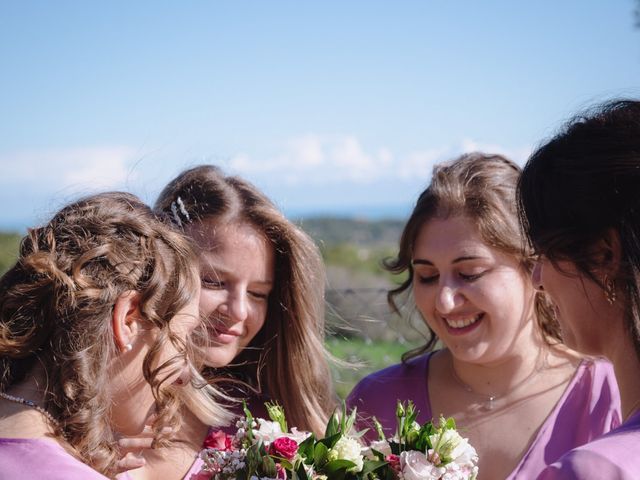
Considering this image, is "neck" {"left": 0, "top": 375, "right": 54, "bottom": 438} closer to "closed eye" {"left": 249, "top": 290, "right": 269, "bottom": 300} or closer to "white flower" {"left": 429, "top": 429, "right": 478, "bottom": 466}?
"white flower" {"left": 429, "top": 429, "right": 478, "bottom": 466}

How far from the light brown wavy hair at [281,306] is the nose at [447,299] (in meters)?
0.65

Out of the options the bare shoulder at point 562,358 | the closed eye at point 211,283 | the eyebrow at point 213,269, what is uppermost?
the eyebrow at point 213,269

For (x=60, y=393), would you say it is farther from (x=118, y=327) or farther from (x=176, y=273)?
(x=176, y=273)

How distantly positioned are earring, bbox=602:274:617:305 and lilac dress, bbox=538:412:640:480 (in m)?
0.40

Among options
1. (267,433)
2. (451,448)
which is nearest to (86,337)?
(267,433)

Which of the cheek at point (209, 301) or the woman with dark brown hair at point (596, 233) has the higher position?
the woman with dark brown hair at point (596, 233)

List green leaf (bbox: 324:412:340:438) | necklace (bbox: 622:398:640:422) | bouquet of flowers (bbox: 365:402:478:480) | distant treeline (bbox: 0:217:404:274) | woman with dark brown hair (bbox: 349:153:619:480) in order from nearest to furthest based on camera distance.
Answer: necklace (bbox: 622:398:640:422)
bouquet of flowers (bbox: 365:402:478:480)
green leaf (bbox: 324:412:340:438)
woman with dark brown hair (bbox: 349:153:619:480)
distant treeline (bbox: 0:217:404:274)

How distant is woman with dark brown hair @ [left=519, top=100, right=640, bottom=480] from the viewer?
2287 millimetres

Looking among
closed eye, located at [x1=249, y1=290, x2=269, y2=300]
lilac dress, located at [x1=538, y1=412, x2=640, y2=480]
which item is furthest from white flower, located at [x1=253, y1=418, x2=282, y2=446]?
closed eye, located at [x1=249, y1=290, x2=269, y2=300]

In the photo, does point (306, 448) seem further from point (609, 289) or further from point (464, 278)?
point (464, 278)

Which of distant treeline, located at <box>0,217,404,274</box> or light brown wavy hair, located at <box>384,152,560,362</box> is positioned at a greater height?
light brown wavy hair, located at <box>384,152,560,362</box>

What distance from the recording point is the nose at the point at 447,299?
378 centimetres

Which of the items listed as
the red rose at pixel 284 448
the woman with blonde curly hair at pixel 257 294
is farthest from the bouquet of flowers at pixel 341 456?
the woman with blonde curly hair at pixel 257 294

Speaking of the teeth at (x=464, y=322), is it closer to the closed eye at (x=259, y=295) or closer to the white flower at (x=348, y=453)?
the closed eye at (x=259, y=295)
